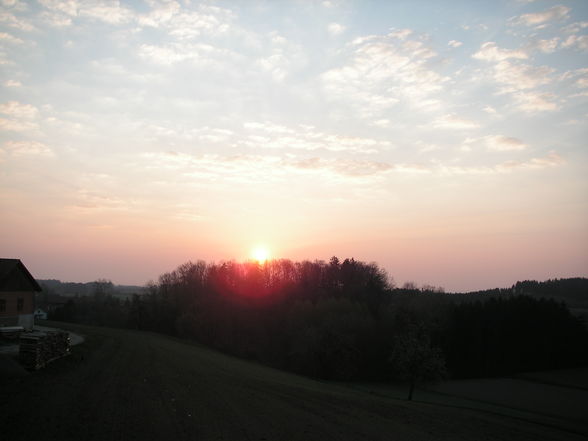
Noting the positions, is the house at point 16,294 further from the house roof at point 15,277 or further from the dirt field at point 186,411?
the dirt field at point 186,411

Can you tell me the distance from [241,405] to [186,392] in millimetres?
2980

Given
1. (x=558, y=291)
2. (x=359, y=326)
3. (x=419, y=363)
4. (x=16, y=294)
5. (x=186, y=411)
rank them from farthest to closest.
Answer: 1. (x=558, y=291)
2. (x=359, y=326)
3. (x=419, y=363)
4. (x=16, y=294)
5. (x=186, y=411)

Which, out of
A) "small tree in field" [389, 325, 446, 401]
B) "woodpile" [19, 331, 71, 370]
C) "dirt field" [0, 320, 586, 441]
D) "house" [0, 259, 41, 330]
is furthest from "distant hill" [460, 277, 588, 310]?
"woodpile" [19, 331, 71, 370]

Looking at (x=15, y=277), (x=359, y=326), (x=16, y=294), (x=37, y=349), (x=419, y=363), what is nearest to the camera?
(x=37, y=349)

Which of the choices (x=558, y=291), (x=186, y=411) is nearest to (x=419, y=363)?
(x=186, y=411)

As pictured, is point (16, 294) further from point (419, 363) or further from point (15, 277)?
point (419, 363)

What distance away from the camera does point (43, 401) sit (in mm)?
15781

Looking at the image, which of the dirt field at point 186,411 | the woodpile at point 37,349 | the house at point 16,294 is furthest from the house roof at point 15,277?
the woodpile at point 37,349

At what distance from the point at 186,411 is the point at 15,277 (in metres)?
29.7

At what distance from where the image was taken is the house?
3616cm

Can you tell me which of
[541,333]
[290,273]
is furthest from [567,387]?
[290,273]

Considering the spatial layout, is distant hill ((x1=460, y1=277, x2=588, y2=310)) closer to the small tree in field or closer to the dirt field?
the small tree in field

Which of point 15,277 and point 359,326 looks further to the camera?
point 359,326

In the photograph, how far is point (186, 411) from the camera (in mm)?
17188
